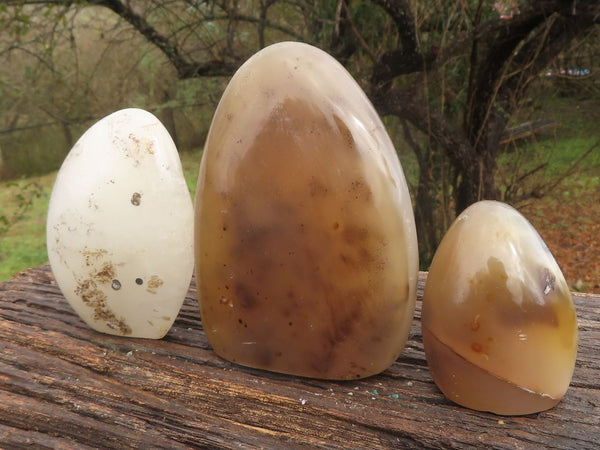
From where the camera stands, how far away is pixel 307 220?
57 cm

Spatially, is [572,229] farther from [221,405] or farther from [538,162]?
[221,405]

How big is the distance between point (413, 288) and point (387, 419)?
5.6 inches

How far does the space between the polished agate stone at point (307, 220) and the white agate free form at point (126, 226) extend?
0.26 ft

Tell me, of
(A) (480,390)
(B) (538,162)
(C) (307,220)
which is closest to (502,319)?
(A) (480,390)

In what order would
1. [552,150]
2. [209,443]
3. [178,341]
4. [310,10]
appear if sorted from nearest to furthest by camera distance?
1. [209,443]
2. [178,341]
3. [310,10]
4. [552,150]

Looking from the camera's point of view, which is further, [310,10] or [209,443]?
[310,10]

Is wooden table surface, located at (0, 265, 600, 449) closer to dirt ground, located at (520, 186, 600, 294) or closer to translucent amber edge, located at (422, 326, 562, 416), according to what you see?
translucent amber edge, located at (422, 326, 562, 416)

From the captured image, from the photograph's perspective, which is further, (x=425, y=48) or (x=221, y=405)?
(x=425, y=48)

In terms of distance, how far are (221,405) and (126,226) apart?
0.25 metres

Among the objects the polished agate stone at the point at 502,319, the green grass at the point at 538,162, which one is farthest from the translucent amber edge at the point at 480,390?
the green grass at the point at 538,162

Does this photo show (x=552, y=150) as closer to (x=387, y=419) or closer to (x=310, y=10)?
(x=310, y=10)

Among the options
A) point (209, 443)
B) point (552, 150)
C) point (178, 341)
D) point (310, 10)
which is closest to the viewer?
point (209, 443)

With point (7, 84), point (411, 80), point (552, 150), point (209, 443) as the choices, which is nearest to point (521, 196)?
point (552, 150)

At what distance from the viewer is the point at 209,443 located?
1.73 feet
